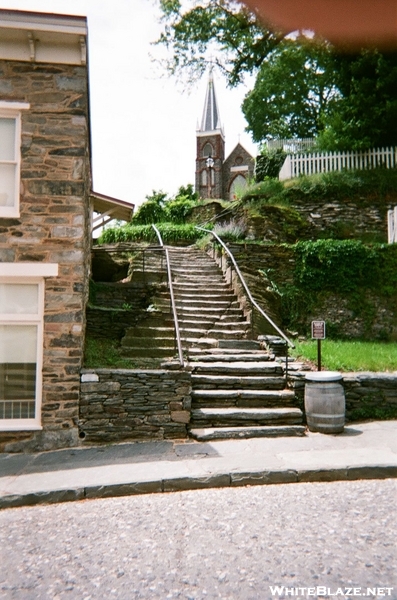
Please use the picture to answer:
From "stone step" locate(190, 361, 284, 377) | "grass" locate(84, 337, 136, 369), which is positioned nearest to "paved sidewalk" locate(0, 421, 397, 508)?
"stone step" locate(190, 361, 284, 377)

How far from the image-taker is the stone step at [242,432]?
22.4 feet

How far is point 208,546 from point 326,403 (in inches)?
148

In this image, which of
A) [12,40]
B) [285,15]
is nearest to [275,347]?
[12,40]

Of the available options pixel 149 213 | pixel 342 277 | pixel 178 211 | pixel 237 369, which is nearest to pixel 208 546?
pixel 237 369

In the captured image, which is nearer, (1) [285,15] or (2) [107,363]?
(2) [107,363]

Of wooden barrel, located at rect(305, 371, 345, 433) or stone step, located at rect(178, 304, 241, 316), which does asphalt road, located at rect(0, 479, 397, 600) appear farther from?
stone step, located at rect(178, 304, 241, 316)

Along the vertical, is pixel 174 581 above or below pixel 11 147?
below

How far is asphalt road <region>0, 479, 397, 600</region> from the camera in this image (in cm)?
319

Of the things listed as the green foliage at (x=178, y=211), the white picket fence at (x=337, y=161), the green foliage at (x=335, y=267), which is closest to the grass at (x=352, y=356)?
the green foliage at (x=335, y=267)

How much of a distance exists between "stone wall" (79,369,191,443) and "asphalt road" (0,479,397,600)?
6.48ft

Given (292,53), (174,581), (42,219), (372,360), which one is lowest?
(174,581)

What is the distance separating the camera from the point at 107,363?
8.08 metres

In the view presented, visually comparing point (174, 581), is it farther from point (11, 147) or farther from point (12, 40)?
point (12, 40)

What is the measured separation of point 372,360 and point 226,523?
557 cm
